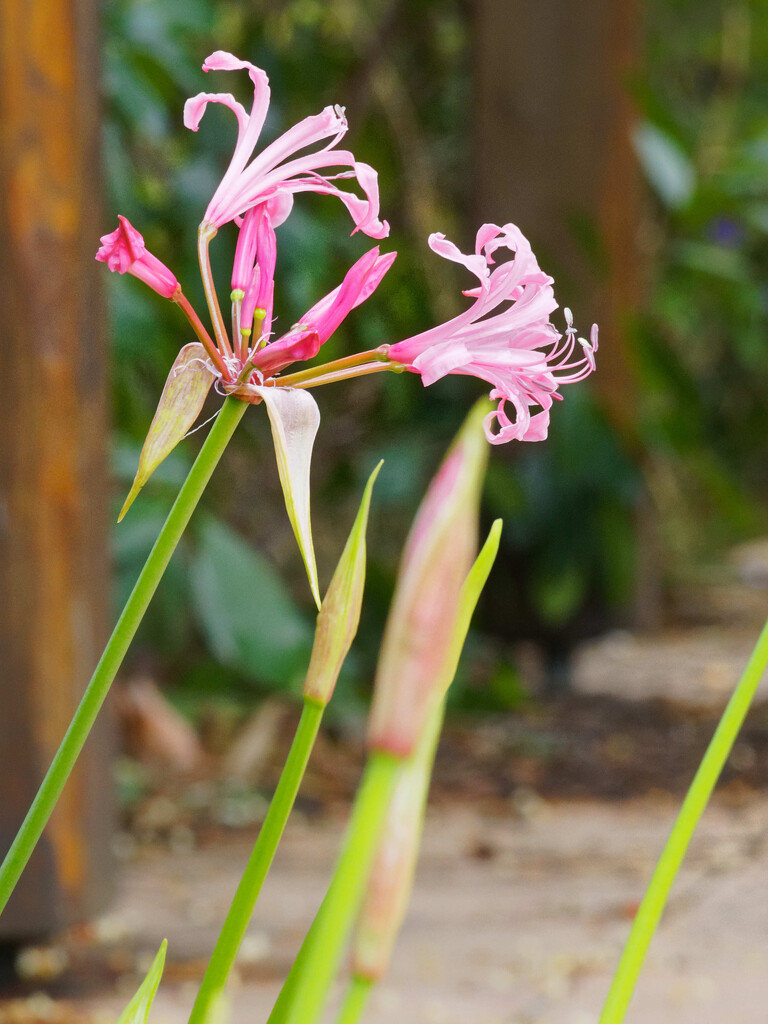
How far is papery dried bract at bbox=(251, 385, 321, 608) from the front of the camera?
21cm

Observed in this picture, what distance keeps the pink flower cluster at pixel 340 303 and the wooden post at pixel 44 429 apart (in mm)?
644

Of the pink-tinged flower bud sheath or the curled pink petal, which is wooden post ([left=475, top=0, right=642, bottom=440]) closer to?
the curled pink petal

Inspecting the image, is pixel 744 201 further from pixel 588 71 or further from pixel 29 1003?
pixel 29 1003

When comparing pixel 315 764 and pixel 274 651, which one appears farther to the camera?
pixel 315 764

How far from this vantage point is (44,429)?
88cm

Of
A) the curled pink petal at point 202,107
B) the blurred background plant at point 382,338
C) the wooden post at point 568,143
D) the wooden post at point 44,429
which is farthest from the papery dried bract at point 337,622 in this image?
the wooden post at point 568,143

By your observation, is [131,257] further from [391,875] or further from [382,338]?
[382,338]

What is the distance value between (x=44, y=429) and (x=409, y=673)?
0.77 metres

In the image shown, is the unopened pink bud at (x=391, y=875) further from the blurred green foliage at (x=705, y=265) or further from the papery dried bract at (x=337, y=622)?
the blurred green foliage at (x=705, y=265)

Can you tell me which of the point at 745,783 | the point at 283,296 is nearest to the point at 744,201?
the point at 283,296

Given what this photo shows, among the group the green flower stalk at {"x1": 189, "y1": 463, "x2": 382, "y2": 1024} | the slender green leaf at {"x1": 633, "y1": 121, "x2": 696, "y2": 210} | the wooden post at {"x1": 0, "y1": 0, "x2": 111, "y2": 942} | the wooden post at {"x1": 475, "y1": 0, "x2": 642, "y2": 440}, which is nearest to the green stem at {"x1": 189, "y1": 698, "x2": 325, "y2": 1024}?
the green flower stalk at {"x1": 189, "y1": 463, "x2": 382, "y2": 1024}

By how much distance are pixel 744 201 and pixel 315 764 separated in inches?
50.1

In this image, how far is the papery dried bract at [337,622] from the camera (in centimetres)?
18

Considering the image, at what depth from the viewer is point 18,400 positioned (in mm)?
866
